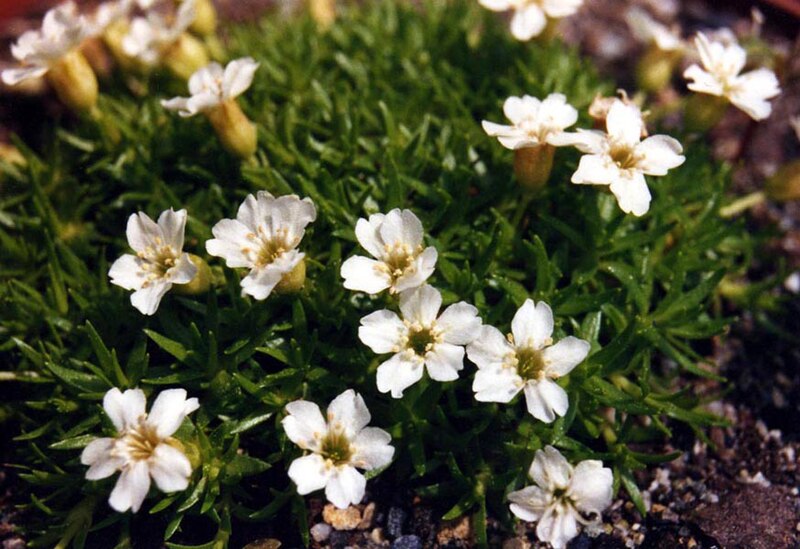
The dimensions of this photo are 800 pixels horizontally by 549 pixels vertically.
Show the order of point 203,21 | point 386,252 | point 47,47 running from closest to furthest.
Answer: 1. point 386,252
2. point 47,47
3. point 203,21

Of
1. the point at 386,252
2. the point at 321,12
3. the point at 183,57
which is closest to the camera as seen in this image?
the point at 386,252

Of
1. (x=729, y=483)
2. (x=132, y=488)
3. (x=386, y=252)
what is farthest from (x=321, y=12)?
(x=729, y=483)

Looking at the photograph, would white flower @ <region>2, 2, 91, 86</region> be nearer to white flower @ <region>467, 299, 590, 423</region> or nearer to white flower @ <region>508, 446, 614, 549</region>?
white flower @ <region>467, 299, 590, 423</region>

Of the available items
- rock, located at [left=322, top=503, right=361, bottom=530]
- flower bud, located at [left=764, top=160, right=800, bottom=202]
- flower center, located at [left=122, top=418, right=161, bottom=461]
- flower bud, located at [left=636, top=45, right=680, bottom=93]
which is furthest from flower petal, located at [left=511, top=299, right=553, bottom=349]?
flower bud, located at [left=636, top=45, right=680, bottom=93]

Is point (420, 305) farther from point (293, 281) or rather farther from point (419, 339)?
point (293, 281)

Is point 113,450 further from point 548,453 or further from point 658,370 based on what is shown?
point 658,370

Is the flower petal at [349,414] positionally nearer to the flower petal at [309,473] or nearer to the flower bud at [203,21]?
the flower petal at [309,473]

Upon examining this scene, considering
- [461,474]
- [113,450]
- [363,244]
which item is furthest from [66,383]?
[461,474]

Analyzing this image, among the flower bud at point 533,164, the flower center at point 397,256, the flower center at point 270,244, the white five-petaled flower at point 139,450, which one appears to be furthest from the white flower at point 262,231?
the flower bud at point 533,164

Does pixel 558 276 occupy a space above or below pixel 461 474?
above
